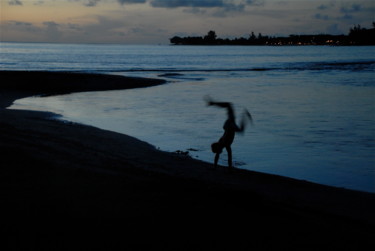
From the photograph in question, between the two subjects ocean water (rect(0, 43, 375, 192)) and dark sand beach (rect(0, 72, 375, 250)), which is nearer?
dark sand beach (rect(0, 72, 375, 250))

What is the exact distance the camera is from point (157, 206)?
603 centimetres

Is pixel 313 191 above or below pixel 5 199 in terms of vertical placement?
below

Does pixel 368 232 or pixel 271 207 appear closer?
pixel 368 232

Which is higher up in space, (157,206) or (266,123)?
(157,206)

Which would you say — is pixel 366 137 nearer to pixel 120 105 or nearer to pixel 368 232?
pixel 368 232

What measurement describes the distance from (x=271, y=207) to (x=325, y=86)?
29.7m

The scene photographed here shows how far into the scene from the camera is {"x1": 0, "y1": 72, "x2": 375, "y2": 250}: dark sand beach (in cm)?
500

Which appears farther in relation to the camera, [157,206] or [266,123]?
[266,123]

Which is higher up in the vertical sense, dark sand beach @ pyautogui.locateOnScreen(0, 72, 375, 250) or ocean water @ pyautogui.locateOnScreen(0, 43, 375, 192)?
dark sand beach @ pyautogui.locateOnScreen(0, 72, 375, 250)

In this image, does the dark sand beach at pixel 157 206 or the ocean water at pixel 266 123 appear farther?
the ocean water at pixel 266 123

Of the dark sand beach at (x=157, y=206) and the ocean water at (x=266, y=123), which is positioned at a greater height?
the dark sand beach at (x=157, y=206)

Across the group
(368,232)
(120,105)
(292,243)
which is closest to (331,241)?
(292,243)

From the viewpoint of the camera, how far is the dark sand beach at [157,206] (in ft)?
16.4

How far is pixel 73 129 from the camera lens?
1378 cm
